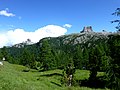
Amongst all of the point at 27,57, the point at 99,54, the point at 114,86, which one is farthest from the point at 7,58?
the point at 114,86

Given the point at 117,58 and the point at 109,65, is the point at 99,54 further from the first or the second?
the point at 109,65

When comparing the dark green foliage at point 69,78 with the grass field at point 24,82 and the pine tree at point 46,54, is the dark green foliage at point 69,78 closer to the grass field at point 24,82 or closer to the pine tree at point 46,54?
the grass field at point 24,82

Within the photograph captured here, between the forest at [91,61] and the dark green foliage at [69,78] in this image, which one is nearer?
the forest at [91,61]

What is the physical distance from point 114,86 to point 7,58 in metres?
133

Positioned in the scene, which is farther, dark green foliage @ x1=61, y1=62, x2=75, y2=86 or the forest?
dark green foliage @ x1=61, y1=62, x2=75, y2=86

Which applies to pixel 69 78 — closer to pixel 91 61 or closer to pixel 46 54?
pixel 91 61

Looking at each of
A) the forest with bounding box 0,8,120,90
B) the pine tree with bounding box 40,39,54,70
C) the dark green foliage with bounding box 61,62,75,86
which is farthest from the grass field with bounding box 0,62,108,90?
the pine tree with bounding box 40,39,54,70

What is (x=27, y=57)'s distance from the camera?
442ft

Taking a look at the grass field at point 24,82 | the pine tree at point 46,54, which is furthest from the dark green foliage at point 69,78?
the pine tree at point 46,54

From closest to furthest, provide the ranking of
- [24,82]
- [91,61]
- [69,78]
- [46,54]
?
[24,82]
[69,78]
[91,61]
[46,54]

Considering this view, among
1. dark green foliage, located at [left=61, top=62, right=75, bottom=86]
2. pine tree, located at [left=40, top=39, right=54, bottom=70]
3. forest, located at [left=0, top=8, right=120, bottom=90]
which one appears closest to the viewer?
forest, located at [left=0, top=8, right=120, bottom=90]

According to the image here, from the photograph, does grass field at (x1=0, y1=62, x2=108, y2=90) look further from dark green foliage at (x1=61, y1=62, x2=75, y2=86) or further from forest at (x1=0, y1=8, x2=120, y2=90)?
forest at (x1=0, y1=8, x2=120, y2=90)

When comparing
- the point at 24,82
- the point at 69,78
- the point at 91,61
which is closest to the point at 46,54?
the point at 91,61

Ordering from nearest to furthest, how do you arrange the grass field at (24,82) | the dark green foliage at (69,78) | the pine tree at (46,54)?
the grass field at (24,82) < the dark green foliage at (69,78) < the pine tree at (46,54)
